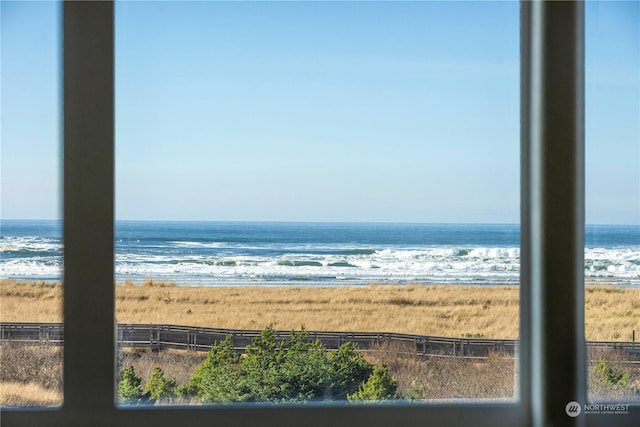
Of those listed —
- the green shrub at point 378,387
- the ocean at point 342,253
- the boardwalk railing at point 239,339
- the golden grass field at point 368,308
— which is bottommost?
the green shrub at point 378,387

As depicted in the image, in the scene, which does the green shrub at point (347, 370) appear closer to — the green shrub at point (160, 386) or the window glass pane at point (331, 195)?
the window glass pane at point (331, 195)

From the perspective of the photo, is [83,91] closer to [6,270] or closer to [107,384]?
[6,270]

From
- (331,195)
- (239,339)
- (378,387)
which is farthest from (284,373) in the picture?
(331,195)

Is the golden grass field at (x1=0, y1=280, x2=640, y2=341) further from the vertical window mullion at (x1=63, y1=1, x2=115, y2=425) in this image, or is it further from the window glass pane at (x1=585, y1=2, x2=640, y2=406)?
the vertical window mullion at (x1=63, y1=1, x2=115, y2=425)

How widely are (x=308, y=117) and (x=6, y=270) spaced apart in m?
1.25

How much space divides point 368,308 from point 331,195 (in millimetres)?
452

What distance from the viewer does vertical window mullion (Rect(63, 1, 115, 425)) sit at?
8.08 feet

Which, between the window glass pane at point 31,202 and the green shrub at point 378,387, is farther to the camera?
the green shrub at point 378,387

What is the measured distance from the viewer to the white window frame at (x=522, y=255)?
2469 millimetres

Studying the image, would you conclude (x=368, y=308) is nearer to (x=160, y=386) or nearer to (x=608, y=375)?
(x=160, y=386)

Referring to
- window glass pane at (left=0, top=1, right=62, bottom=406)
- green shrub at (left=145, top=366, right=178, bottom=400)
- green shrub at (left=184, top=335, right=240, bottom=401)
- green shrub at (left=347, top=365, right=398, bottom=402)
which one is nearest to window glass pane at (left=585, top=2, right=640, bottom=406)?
green shrub at (left=347, top=365, right=398, bottom=402)

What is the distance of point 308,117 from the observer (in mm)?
2666

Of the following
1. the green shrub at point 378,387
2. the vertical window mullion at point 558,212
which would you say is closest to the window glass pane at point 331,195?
the green shrub at point 378,387

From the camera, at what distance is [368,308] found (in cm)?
265
